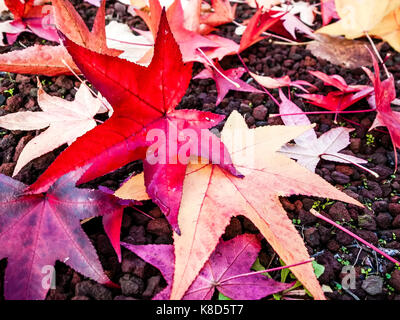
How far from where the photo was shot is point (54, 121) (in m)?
0.74

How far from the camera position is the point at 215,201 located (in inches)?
23.2

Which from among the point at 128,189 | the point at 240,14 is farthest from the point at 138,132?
the point at 240,14

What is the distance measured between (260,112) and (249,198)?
31 cm

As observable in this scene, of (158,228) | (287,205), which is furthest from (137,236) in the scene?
(287,205)

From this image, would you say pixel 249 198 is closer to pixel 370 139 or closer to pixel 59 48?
pixel 370 139

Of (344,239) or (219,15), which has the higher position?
(219,15)

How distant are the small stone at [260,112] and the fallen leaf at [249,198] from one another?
0.51 ft

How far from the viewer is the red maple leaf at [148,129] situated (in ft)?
1.64

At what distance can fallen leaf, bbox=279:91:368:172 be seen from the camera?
749mm

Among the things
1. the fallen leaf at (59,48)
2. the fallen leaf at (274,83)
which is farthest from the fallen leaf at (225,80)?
the fallen leaf at (59,48)

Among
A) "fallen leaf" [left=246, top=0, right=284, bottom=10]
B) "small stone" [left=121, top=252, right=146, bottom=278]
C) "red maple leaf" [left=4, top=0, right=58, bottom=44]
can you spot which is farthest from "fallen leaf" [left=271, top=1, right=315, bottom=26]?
"small stone" [left=121, top=252, right=146, bottom=278]

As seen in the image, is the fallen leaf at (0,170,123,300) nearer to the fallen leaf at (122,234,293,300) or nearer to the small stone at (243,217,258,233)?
the fallen leaf at (122,234,293,300)

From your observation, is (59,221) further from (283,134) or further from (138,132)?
(283,134)

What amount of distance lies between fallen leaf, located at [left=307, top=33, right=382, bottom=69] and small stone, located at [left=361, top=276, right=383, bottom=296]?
61 cm
